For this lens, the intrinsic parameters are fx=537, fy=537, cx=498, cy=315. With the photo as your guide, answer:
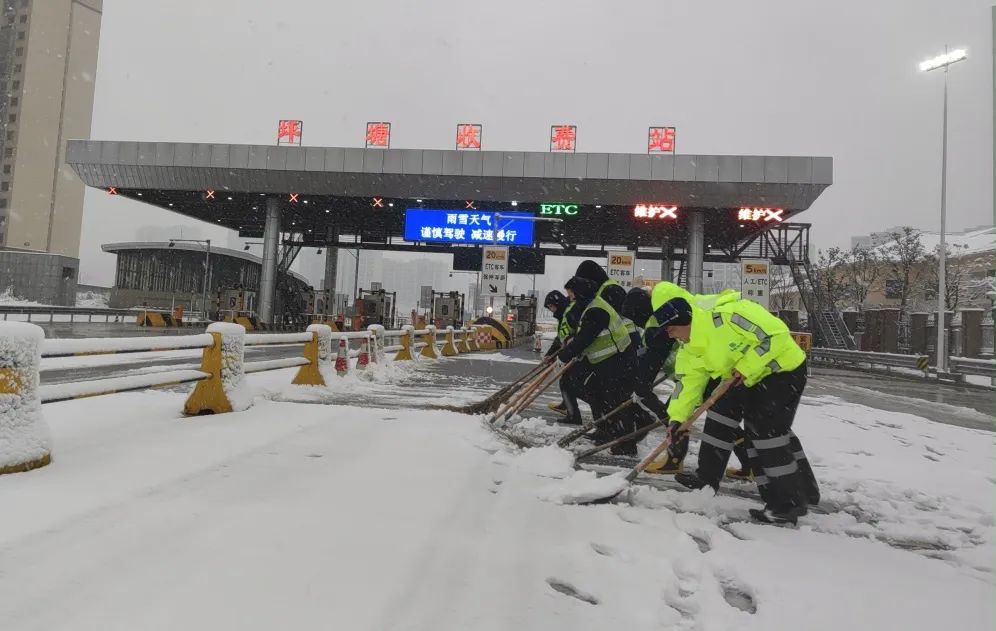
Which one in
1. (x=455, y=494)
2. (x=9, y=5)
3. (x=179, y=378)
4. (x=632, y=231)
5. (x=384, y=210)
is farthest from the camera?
(x=9, y=5)

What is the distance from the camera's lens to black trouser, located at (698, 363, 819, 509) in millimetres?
3229

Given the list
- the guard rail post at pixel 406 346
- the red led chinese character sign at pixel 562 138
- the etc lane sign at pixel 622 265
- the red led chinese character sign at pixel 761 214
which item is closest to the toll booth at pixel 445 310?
the red led chinese character sign at pixel 562 138

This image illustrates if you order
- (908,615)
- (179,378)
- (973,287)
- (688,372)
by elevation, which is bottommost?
(908,615)

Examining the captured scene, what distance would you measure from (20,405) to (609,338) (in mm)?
4309

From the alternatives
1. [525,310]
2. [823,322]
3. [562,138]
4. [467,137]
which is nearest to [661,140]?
[562,138]

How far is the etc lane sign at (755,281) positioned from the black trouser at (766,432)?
11405mm

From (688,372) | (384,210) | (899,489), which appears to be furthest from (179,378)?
(384,210)

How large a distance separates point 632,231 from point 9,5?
8444 cm

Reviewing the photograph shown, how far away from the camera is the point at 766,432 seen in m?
3.27

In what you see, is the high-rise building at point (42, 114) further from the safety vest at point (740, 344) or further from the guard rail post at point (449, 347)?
the safety vest at point (740, 344)

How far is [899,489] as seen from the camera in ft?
13.4

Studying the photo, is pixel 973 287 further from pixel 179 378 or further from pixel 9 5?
pixel 9 5

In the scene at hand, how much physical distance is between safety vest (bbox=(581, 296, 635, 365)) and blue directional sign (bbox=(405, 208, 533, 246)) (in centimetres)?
1882

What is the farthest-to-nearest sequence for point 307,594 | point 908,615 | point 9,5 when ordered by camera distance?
1. point 9,5
2. point 908,615
3. point 307,594
